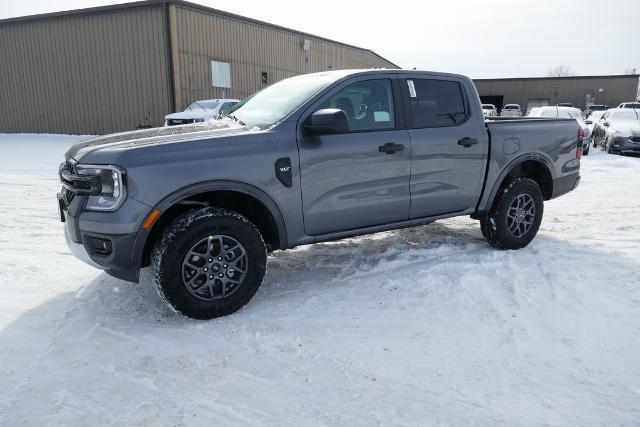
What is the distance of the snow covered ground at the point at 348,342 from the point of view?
7.84 ft

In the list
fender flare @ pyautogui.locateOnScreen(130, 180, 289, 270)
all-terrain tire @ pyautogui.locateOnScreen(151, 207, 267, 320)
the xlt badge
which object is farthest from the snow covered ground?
the xlt badge

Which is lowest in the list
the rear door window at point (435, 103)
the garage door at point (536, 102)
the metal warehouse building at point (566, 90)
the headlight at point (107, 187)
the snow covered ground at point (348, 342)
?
the snow covered ground at point (348, 342)

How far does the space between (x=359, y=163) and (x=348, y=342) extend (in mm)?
1488

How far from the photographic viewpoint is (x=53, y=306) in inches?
140

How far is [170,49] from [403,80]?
15882 mm

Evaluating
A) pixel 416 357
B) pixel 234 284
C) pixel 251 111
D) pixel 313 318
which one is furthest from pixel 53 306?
pixel 416 357

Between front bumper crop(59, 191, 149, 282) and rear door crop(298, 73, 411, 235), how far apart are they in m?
1.26

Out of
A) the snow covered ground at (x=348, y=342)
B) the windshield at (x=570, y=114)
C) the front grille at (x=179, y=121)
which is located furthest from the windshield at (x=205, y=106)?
the windshield at (x=570, y=114)

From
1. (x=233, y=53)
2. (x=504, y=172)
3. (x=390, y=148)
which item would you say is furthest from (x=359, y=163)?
(x=233, y=53)

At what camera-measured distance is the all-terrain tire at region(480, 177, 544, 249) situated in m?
4.82

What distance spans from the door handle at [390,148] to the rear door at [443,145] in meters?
0.18

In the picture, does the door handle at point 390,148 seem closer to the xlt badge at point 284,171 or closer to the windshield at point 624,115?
the xlt badge at point 284,171

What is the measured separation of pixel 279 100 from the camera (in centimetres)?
407

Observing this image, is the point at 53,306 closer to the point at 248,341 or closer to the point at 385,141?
the point at 248,341
